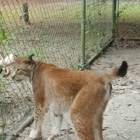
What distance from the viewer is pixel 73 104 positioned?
414 centimetres

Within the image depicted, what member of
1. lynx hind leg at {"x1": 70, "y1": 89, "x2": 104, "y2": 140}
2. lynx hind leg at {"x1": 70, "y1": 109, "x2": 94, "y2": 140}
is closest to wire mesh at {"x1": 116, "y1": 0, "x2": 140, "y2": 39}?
lynx hind leg at {"x1": 70, "y1": 89, "x2": 104, "y2": 140}

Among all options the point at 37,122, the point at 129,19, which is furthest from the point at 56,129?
the point at 129,19

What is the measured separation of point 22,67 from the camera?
185 inches

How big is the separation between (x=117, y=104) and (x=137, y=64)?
9.95 feet

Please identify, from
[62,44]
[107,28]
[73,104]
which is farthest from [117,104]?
[107,28]

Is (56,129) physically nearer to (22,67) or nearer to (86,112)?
(86,112)

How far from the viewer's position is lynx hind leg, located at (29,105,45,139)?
4613 mm

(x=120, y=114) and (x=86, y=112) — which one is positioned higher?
(x=86, y=112)

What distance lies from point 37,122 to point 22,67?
0.78 m

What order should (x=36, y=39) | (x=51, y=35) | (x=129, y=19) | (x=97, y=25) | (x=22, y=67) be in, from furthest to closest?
(x=129, y=19), (x=51, y=35), (x=97, y=25), (x=36, y=39), (x=22, y=67)

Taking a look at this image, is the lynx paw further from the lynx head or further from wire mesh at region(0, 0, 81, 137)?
the lynx head

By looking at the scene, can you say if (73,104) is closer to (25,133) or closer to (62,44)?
(25,133)

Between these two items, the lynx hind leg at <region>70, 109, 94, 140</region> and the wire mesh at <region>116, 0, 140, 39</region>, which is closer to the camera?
the lynx hind leg at <region>70, 109, 94, 140</region>

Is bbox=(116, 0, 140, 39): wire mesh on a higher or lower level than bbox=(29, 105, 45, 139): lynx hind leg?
higher
